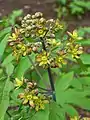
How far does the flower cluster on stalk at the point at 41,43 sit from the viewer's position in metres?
1.76

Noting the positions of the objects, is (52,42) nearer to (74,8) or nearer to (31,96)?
(31,96)

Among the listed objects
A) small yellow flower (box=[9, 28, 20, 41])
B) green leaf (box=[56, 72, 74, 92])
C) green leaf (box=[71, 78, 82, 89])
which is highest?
small yellow flower (box=[9, 28, 20, 41])

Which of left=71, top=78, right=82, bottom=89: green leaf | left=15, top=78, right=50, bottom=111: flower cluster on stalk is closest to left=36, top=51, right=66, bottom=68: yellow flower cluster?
left=15, top=78, right=50, bottom=111: flower cluster on stalk

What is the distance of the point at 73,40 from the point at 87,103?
17.1 inches

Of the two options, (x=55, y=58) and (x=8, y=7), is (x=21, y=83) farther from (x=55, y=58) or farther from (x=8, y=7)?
(x=8, y=7)

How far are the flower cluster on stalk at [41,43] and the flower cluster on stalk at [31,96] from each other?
11 centimetres

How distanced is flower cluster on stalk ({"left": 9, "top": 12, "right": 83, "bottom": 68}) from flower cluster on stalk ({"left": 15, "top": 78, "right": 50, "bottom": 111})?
4.3 inches

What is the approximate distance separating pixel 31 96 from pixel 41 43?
0.24m

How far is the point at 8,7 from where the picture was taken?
624 centimetres

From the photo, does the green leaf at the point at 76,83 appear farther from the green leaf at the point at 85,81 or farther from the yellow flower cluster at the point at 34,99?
the yellow flower cluster at the point at 34,99

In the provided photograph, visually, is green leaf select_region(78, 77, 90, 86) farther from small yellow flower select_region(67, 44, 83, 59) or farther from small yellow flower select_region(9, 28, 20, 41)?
small yellow flower select_region(9, 28, 20, 41)

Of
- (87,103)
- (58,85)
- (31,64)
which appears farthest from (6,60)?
(87,103)

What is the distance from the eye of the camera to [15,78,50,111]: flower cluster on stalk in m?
1.76

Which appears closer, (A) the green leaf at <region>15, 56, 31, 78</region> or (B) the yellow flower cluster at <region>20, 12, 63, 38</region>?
(B) the yellow flower cluster at <region>20, 12, 63, 38</region>
